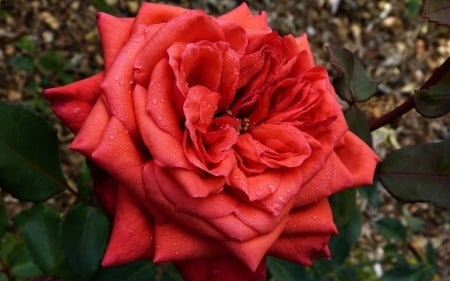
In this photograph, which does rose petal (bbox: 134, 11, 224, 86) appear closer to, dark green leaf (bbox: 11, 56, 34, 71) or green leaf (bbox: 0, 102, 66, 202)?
green leaf (bbox: 0, 102, 66, 202)

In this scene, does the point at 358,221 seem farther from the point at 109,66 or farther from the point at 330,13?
the point at 330,13

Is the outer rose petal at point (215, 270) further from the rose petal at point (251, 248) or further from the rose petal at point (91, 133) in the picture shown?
the rose petal at point (91, 133)

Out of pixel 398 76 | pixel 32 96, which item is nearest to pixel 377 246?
pixel 398 76

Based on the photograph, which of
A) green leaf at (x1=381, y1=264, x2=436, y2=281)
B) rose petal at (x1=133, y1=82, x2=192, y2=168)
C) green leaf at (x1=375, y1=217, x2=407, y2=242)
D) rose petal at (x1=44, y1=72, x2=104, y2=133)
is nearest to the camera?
rose petal at (x1=133, y1=82, x2=192, y2=168)

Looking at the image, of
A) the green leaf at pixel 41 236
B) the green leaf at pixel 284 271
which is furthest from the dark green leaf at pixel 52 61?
the green leaf at pixel 284 271

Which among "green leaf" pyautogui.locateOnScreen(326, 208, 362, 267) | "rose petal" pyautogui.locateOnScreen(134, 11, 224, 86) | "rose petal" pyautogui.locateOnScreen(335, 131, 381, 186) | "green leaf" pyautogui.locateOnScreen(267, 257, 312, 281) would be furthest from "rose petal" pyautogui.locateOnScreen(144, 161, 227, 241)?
"green leaf" pyautogui.locateOnScreen(326, 208, 362, 267)
